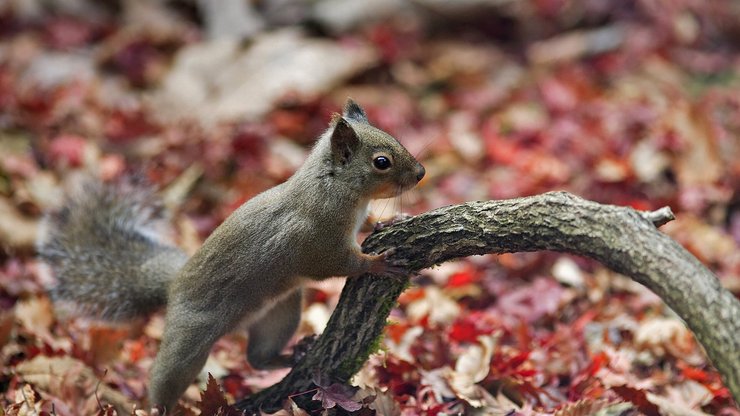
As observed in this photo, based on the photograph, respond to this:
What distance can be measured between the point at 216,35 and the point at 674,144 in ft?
15.3

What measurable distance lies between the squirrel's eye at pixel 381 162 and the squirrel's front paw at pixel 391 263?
15.8 inches

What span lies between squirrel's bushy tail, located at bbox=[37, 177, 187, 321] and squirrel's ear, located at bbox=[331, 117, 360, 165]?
1.05m

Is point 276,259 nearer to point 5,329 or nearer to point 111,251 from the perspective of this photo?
point 111,251

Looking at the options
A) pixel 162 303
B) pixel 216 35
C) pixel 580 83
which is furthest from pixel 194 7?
pixel 162 303

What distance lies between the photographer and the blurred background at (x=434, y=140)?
4051 millimetres

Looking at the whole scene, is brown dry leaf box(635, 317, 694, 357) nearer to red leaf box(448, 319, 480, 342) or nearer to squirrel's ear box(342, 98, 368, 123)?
red leaf box(448, 319, 480, 342)

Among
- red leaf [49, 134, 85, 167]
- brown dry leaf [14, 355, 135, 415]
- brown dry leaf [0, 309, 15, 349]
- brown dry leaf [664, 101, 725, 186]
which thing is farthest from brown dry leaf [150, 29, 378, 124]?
brown dry leaf [14, 355, 135, 415]

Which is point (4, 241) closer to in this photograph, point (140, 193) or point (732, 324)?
point (140, 193)

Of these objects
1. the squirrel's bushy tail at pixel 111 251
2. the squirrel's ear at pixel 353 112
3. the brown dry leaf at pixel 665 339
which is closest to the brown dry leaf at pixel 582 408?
the brown dry leaf at pixel 665 339

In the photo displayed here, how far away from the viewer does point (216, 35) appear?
331 inches

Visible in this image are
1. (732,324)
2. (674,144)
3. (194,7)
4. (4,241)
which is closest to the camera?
(732,324)

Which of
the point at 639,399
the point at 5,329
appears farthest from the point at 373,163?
the point at 5,329

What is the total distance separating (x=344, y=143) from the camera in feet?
11.0

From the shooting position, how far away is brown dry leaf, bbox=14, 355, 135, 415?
3746 mm
